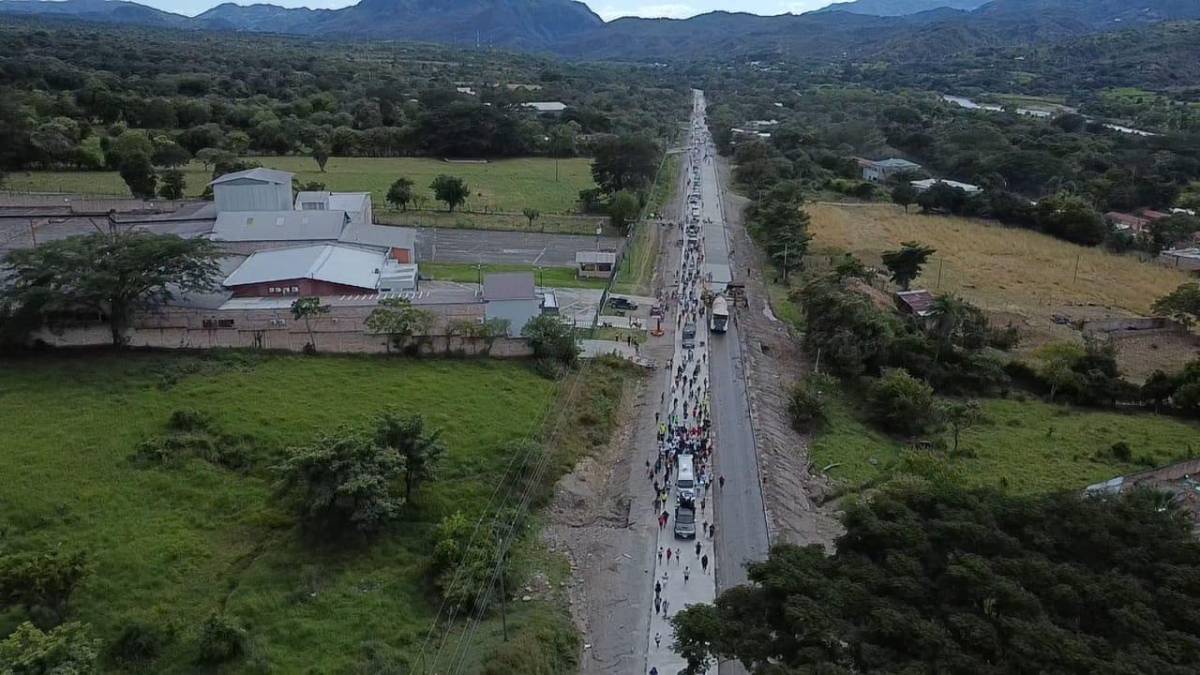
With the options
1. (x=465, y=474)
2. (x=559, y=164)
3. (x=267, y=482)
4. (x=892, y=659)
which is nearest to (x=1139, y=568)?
(x=892, y=659)

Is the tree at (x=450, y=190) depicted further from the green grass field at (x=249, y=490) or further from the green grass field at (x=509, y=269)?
the green grass field at (x=249, y=490)

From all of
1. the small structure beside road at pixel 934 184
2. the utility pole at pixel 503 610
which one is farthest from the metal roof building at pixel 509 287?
the small structure beside road at pixel 934 184

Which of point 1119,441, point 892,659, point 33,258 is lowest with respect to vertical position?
point 1119,441

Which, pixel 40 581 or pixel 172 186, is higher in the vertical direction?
pixel 172 186

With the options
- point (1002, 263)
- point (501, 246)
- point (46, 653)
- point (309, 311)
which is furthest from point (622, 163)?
point (46, 653)

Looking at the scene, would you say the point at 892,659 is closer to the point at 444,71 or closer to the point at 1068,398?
the point at 1068,398

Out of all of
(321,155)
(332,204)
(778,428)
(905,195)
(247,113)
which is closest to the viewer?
(778,428)

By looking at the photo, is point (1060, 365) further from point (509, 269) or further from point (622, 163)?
point (622, 163)
